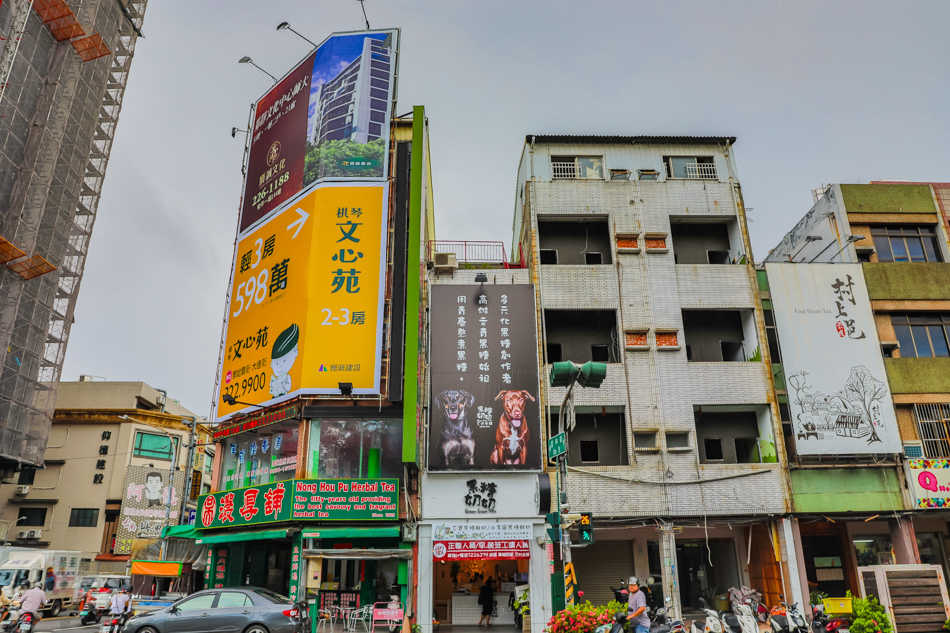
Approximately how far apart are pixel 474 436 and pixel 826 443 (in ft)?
43.7

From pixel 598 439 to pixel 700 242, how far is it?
10.5m

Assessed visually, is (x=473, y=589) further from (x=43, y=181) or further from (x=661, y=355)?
(x=43, y=181)

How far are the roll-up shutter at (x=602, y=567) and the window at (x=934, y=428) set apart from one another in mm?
12146

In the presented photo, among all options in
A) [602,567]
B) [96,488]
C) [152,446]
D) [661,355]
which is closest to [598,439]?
[661,355]

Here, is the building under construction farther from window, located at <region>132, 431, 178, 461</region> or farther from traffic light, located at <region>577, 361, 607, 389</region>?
traffic light, located at <region>577, 361, 607, 389</region>

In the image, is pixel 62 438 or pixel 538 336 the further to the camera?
pixel 62 438

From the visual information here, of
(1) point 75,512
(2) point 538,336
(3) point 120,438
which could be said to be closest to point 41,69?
(3) point 120,438

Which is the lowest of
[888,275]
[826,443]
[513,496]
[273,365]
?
[513,496]

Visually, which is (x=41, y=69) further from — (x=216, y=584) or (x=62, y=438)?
(x=216, y=584)

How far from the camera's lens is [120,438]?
44.2 metres

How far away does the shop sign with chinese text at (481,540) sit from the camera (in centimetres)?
2309

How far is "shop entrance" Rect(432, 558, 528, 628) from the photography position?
24.8 m

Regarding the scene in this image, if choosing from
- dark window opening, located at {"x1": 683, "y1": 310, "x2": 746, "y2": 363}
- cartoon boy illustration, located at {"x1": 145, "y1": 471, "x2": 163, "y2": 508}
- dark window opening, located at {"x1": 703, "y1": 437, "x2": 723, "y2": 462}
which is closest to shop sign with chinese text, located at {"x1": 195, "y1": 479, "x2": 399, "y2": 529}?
dark window opening, located at {"x1": 703, "y1": 437, "x2": 723, "y2": 462}

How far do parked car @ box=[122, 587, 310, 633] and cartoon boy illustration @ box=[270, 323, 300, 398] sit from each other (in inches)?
354
